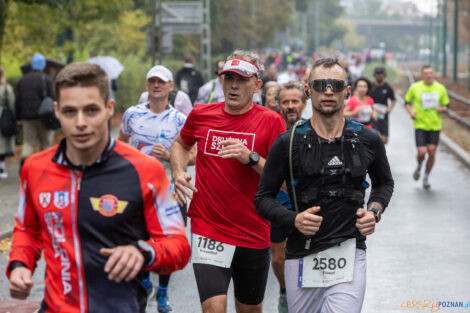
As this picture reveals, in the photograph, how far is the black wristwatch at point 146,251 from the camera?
3180mm

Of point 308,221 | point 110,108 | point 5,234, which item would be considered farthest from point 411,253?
point 110,108

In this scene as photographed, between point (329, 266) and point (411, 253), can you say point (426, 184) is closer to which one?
point (411, 253)

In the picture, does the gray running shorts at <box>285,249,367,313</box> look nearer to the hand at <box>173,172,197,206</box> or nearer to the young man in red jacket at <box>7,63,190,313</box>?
the hand at <box>173,172,197,206</box>

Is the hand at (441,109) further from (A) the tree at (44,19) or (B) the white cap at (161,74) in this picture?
(B) the white cap at (161,74)

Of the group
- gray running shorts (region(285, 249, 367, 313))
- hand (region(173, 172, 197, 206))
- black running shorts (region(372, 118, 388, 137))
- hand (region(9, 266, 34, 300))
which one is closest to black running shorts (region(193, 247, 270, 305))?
hand (region(173, 172, 197, 206))

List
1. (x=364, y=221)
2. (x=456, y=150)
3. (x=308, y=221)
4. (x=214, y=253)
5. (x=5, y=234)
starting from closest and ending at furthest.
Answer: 1. (x=308, y=221)
2. (x=364, y=221)
3. (x=214, y=253)
4. (x=5, y=234)
5. (x=456, y=150)

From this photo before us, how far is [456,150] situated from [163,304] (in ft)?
46.2

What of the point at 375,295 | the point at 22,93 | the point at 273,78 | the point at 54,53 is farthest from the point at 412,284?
the point at 54,53

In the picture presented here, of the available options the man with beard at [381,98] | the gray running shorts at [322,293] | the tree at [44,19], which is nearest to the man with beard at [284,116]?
the gray running shorts at [322,293]

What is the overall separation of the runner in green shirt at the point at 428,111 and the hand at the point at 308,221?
9761 millimetres

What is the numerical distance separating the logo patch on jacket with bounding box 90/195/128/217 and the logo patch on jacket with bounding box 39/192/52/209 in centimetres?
18

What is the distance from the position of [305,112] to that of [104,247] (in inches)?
196

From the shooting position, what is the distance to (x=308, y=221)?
4145 millimetres

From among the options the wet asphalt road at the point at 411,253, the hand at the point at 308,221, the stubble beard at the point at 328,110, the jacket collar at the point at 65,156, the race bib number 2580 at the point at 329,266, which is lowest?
the wet asphalt road at the point at 411,253
